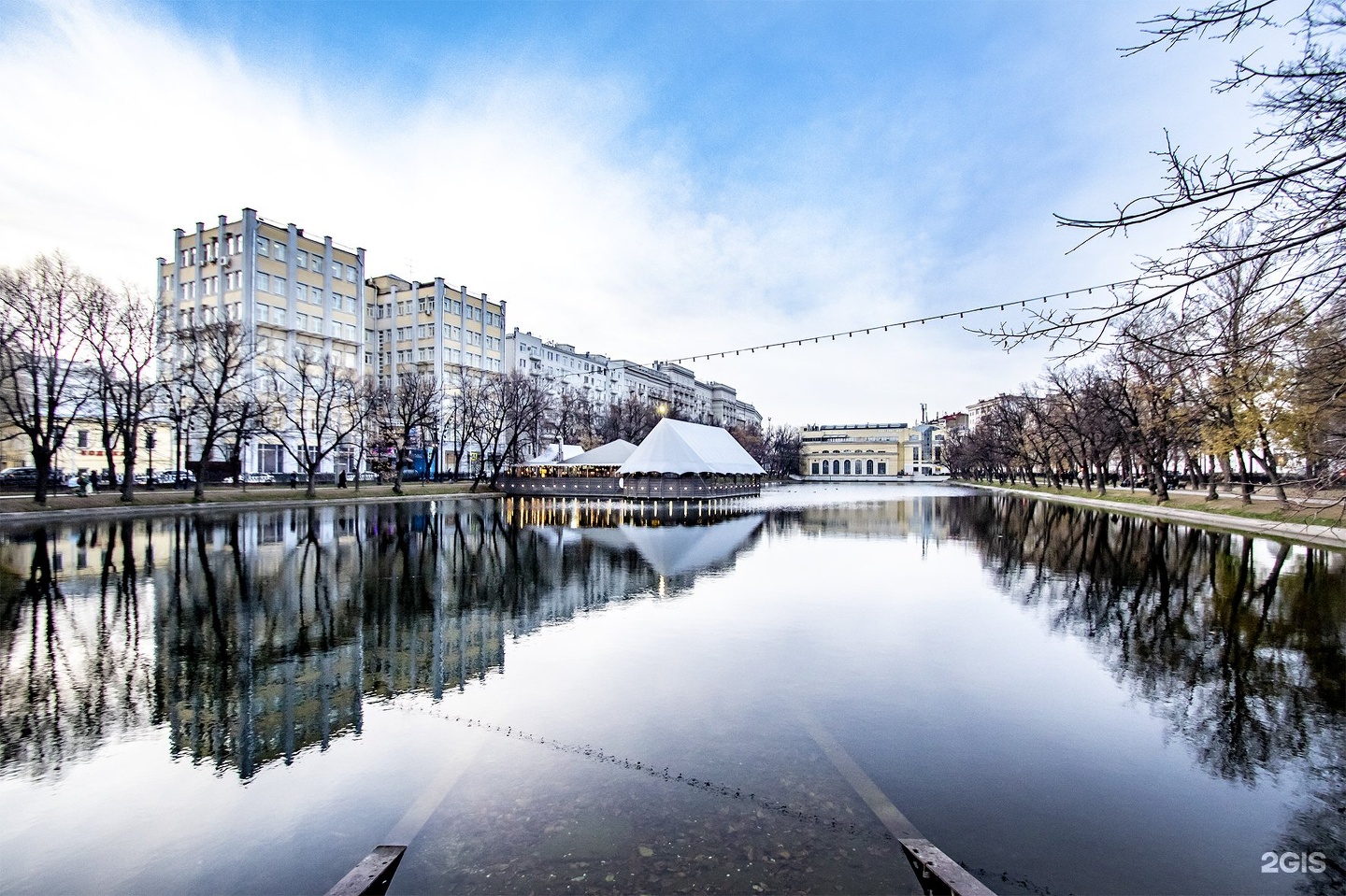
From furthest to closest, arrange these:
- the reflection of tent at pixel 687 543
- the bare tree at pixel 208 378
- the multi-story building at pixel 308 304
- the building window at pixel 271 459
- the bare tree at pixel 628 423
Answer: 1. the bare tree at pixel 628 423
2. the building window at pixel 271 459
3. the multi-story building at pixel 308 304
4. the bare tree at pixel 208 378
5. the reflection of tent at pixel 687 543

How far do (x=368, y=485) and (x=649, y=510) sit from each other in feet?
92.6

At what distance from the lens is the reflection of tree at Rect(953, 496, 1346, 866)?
6.05 meters

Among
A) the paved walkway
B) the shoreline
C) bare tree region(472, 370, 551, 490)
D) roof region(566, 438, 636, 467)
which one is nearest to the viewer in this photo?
the paved walkway

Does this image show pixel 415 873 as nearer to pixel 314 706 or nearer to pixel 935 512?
pixel 314 706

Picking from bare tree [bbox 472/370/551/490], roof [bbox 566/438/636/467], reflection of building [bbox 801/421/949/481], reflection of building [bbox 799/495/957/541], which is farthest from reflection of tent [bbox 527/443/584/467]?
reflection of building [bbox 801/421/949/481]

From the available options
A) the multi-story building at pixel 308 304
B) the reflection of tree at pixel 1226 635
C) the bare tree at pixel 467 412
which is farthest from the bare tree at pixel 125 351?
the reflection of tree at pixel 1226 635

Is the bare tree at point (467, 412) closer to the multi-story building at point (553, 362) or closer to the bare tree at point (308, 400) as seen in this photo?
the bare tree at point (308, 400)

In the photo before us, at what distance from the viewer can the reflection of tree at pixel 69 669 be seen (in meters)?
6.21

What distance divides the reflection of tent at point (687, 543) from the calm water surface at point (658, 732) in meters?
3.20

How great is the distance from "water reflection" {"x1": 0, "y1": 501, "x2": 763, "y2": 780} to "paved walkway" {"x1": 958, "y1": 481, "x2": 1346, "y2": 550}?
15.9m

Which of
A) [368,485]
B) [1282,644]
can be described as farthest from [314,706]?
[368,485]

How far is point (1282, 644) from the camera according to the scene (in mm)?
9711

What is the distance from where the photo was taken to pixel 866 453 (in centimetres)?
14700

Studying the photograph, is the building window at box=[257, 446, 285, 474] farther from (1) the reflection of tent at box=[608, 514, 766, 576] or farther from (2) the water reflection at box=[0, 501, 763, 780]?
(1) the reflection of tent at box=[608, 514, 766, 576]
